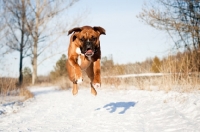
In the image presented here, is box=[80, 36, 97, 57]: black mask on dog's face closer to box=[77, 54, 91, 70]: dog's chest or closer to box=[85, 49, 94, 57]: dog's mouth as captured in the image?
box=[85, 49, 94, 57]: dog's mouth

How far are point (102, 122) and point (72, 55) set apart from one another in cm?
185

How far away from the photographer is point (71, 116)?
217 inches

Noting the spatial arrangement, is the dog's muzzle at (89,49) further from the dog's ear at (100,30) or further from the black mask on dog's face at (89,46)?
the dog's ear at (100,30)

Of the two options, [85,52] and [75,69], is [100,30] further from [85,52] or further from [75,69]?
[75,69]

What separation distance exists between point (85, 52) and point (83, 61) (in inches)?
26.0

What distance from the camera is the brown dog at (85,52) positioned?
2.81m

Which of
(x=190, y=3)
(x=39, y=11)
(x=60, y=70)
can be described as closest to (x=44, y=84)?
(x=60, y=70)

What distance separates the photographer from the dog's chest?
3336 mm

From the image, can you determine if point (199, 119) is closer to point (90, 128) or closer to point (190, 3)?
point (90, 128)

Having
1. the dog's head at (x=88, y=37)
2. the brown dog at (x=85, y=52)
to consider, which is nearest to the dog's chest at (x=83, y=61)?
the brown dog at (x=85, y=52)

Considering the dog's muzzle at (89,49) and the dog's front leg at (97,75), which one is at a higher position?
the dog's muzzle at (89,49)

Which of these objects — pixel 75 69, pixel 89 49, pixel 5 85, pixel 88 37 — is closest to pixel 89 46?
pixel 89 49

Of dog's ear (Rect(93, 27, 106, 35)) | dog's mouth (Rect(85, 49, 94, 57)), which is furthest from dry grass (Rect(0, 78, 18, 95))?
dog's mouth (Rect(85, 49, 94, 57))

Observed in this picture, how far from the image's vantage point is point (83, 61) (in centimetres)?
342
